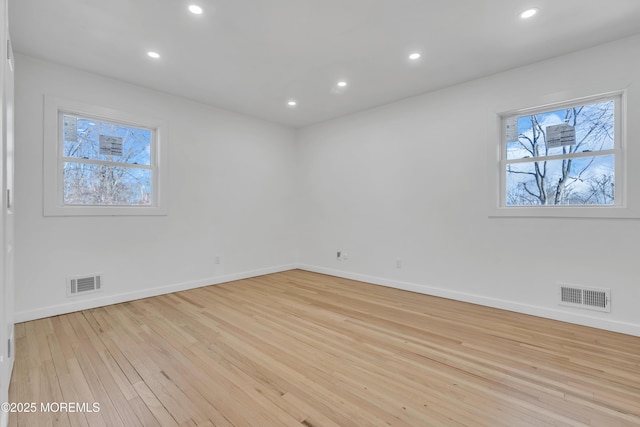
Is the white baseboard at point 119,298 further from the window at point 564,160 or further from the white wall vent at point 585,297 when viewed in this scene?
the white wall vent at point 585,297

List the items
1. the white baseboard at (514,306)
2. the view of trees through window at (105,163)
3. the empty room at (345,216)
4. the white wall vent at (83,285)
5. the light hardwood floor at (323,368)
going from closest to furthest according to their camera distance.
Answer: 1. the light hardwood floor at (323,368)
2. the empty room at (345,216)
3. the white baseboard at (514,306)
4. the white wall vent at (83,285)
5. the view of trees through window at (105,163)

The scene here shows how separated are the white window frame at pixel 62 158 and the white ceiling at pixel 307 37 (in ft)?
1.43

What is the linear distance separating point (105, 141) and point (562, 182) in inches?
206

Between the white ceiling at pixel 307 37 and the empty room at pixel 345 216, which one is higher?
the white ceiling at pixel 307 37

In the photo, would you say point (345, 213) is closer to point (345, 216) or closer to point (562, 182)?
point (345, 216)

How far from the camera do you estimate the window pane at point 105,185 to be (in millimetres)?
3299

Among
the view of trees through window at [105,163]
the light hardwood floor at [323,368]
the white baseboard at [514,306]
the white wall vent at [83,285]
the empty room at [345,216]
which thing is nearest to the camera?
the light hardwood floor at [323,368]

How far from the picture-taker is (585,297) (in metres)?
2.85

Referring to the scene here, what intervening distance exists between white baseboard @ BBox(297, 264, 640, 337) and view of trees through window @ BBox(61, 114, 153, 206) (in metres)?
3.35

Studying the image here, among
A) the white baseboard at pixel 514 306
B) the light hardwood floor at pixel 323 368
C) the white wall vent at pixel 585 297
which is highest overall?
the white wall vent at pixel 585 297

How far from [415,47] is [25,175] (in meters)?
4.07

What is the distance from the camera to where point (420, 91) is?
3.88 metres

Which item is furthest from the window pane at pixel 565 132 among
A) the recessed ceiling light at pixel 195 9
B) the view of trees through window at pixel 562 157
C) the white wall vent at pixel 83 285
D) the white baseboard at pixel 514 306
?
the white wall vent at pixel 83 285

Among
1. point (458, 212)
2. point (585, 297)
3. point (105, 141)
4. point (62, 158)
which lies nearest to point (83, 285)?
point (62, 158)
